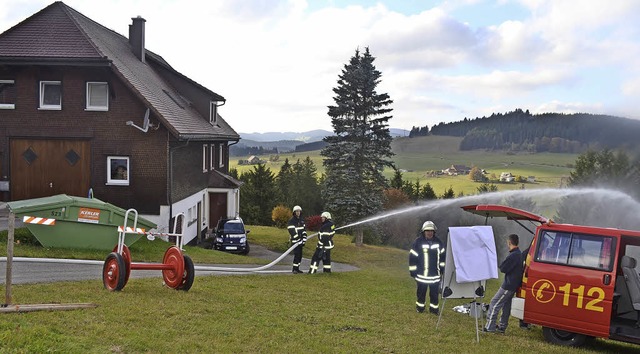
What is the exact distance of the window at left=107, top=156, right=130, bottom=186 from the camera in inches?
945

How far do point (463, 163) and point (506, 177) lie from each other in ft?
87.6

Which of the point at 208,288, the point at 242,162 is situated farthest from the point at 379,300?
the point at 242,162

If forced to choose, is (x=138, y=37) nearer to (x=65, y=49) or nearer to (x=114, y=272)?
(x=65, y=49)

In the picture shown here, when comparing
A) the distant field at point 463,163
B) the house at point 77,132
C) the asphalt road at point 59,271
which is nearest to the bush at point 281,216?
the distant field at point 463,163

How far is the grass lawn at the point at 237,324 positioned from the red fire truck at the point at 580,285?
0.50 meters

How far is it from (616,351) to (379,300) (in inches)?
219

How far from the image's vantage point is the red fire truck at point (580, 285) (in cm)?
984

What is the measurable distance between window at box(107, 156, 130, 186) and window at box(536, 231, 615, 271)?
1849cm

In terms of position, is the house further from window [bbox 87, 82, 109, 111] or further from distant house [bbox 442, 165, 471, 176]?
distant house [bbox 442, 165, 471, 176]

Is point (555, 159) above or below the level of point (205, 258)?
above

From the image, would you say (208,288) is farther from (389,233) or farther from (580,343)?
(389,233)

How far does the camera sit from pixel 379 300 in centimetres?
1425

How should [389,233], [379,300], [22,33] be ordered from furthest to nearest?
[389,233] → [22,33] → [379,300]

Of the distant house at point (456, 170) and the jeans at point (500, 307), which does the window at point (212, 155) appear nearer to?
the jeans at point (500, 307)
